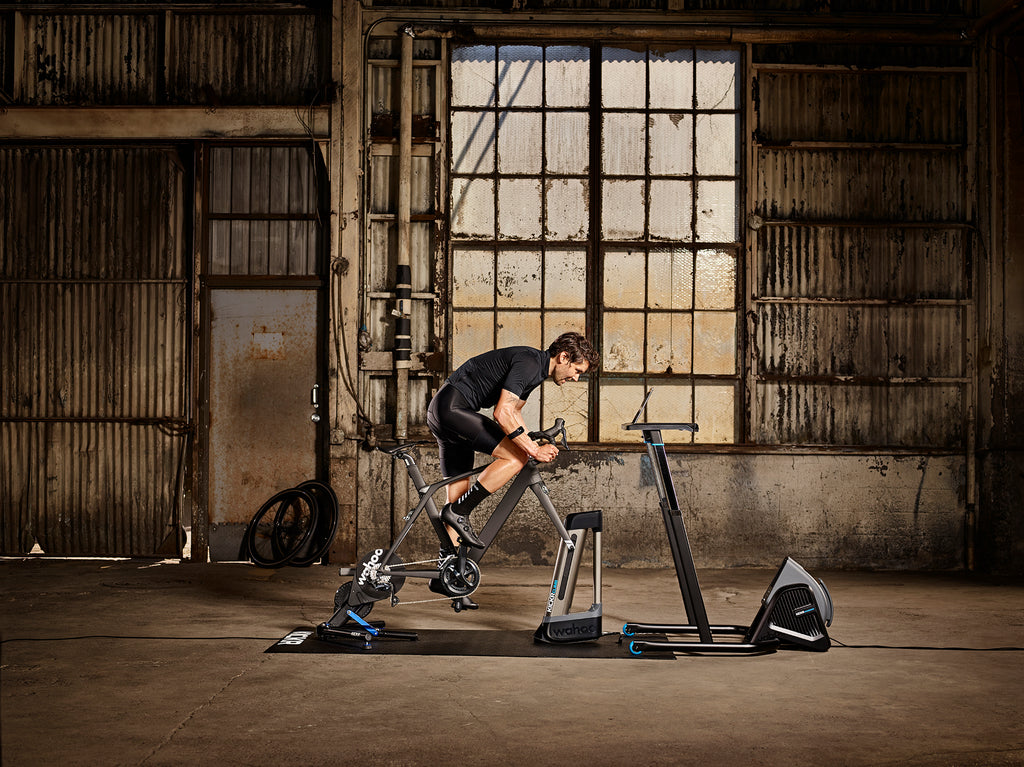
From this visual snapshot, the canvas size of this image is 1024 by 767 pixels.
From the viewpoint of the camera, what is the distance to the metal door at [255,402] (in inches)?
324

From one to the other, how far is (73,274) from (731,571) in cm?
641

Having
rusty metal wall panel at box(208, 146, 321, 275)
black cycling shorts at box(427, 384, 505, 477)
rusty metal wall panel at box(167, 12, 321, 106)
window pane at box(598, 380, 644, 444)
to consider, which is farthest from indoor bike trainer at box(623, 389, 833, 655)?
rusty metal wall panel at box(167, 12, 321, 106)

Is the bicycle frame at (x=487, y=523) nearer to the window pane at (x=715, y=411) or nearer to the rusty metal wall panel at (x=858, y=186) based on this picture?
the window pane at (x=715, y=411)

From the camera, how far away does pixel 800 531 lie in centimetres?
802

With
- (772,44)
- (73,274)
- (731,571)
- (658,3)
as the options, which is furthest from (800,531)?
(73,274)

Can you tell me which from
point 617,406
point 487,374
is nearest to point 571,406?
point 617,406

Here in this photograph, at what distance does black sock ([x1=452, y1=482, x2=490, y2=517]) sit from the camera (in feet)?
17.6

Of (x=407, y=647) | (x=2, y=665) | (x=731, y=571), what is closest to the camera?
(x=2, y=665)

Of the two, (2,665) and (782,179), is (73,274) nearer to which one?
(2,665)

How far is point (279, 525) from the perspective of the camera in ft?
26.5

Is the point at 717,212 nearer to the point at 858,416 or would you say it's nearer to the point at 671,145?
the point at 671,145

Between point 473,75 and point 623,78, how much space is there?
1.35 meters

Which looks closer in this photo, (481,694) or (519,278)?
(481,694)

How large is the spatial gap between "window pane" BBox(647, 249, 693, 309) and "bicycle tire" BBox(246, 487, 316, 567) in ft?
11.6
